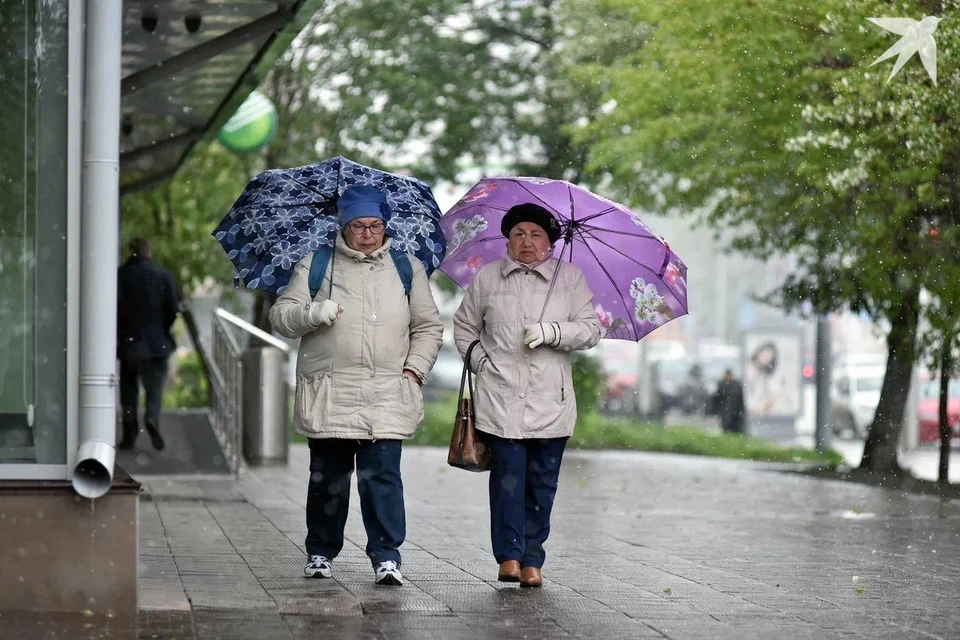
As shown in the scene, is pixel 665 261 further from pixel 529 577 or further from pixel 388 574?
pixel 388 574

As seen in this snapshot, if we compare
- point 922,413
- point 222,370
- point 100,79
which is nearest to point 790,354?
point 922,413

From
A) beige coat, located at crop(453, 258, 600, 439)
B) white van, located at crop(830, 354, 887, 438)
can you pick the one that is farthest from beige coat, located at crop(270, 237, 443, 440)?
white van, located at crop(830, 354, 887, 438)

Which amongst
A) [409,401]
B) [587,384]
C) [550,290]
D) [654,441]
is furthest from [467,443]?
[654,441]

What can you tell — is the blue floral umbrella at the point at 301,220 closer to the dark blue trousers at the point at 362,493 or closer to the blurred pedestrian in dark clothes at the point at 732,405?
the dark blue trousers at the point at 362,493

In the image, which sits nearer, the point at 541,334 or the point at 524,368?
the point at 541,334

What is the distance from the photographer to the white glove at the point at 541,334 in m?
7.57

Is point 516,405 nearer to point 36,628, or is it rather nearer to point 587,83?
point 36,628

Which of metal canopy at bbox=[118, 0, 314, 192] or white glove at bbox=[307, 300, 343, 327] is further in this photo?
metal canopy at bbox=[118, 0, 314, 192]

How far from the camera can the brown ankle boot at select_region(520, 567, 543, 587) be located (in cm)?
773

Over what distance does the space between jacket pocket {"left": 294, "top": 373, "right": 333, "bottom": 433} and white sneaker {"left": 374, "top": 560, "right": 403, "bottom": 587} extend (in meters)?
0.68

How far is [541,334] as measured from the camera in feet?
A: 24.9

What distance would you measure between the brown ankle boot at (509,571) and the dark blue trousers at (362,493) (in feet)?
1.56

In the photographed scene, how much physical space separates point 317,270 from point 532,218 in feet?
3.28

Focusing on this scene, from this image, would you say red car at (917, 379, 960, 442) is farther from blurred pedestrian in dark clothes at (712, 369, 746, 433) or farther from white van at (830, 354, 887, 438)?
blurred pedestrian in dark clothes at (712, 369, 746, 433)
